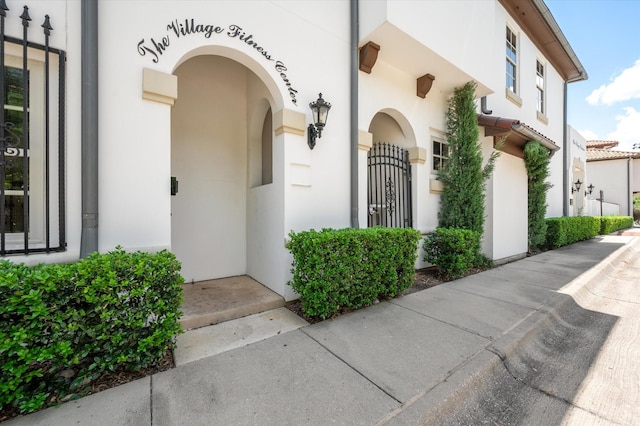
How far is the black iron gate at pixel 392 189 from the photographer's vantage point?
18.8 feet

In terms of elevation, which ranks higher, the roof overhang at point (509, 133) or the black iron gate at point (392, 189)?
the roof overhang at point (509, 133)

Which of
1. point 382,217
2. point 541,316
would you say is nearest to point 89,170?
point 382,217

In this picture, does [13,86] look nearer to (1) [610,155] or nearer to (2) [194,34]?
(2) [194,34]

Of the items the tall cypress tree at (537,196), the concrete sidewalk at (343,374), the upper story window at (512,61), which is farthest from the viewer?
the upper story window at (512,61)

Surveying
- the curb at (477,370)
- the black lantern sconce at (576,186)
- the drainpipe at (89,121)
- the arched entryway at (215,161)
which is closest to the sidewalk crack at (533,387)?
the curb at (477,370)

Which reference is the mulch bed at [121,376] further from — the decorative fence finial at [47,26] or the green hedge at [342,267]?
the decorative fence finial at [47,26]

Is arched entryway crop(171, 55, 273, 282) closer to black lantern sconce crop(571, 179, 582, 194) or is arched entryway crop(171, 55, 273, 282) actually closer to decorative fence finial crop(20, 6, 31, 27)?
decorative fence finial crop(20, 6, 31, 27)

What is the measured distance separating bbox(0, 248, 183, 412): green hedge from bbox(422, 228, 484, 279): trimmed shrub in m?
4.72

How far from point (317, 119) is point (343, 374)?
3.18m

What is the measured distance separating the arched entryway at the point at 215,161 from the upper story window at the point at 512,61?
8.06 meters

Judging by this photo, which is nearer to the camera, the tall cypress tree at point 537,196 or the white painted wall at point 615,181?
the tall cypress tree at point 537,196

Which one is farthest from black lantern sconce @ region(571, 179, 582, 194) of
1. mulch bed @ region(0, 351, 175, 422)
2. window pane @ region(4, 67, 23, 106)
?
window pane @ region(4, 67, 23, 106)

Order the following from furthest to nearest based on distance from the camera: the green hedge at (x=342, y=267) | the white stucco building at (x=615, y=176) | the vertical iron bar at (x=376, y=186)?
the white stucco building at (x=615, y=176)
the vertical iron bar at (x=376, y=186)
the green hedge at (x=342, y=267)

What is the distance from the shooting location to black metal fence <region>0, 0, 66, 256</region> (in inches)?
93.4
